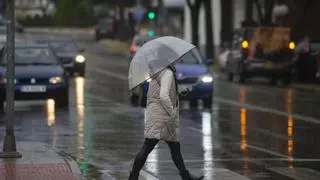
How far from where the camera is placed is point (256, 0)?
43.0 meters

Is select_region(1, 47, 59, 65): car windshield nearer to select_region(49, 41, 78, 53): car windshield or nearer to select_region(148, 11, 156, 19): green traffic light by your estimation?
select_region(49, 41, 78, 53): car windshield

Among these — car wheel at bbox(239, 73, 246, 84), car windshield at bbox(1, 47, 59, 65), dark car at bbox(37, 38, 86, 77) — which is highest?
car windshield at bbox(1, 47, 59, 65)

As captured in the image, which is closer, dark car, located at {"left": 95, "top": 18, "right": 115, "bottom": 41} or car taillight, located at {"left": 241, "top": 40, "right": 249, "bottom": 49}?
car taillight, located at {"left": 241, "top": 40, "right": 249, "bottom": 49}

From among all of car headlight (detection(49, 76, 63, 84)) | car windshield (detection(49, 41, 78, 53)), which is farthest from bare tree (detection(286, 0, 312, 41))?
car headlight (detection(49, 76, 63, 84))

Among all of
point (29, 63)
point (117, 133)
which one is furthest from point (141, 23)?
point (117, 133)

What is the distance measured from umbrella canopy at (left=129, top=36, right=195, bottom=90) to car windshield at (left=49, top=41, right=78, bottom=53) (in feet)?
89.8

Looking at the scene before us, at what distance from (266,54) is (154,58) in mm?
24235

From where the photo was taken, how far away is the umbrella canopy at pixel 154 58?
459 inches

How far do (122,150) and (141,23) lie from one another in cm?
7682

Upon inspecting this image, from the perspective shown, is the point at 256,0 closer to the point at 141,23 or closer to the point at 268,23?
the point at 268,23

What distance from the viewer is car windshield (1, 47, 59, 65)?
2452cm

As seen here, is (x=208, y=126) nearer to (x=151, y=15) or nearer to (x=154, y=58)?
(x=154, y=58)

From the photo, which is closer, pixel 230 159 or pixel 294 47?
pixel 230 159

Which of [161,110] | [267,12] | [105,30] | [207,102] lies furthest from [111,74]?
[105,30]
